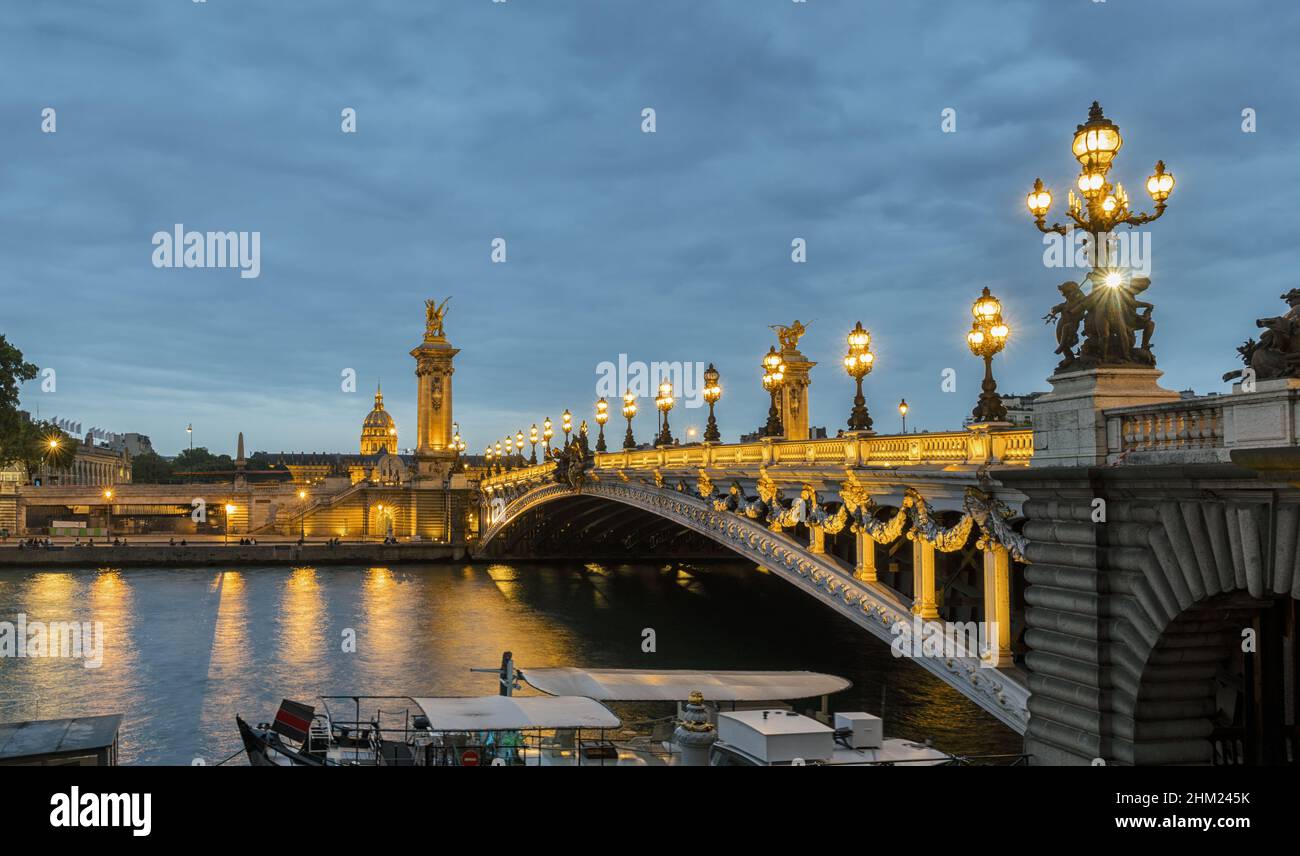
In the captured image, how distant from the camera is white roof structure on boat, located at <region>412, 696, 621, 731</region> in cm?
1834

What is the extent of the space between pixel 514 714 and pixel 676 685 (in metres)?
4.46

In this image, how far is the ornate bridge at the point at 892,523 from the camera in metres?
19.4

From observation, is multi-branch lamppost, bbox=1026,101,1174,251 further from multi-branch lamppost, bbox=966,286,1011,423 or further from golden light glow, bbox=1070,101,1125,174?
multi-branch lamppost, bbox=966,286,1011,423

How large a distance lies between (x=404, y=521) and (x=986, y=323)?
77.5m

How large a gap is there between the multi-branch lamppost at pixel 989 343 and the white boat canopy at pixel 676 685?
6.71m

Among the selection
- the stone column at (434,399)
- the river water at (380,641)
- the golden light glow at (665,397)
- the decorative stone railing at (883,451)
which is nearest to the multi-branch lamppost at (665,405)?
the golden light glow at (665,397)

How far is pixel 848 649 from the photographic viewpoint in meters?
39.1

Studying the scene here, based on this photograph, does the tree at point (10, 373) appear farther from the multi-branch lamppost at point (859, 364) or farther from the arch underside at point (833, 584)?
the multi-branch lamppost at point (859, 364)

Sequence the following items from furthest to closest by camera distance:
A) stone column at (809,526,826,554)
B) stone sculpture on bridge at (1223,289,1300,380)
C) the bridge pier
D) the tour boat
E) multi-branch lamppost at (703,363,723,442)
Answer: multi-branch lamppost at (703,363,723,442) < stone column at (809,526,826,554) < the bridge pier < the tour boat < stone sculpture on bridge at (1223,289,1300,380)

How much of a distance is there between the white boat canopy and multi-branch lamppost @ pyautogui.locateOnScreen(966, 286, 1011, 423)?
6.71m

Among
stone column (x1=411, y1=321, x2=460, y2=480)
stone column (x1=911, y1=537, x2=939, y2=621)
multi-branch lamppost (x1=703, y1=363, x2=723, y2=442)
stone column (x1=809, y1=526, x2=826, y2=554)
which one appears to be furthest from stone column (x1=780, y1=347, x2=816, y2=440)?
stone column (x1=411, y1=321, x2=460, y2=480)

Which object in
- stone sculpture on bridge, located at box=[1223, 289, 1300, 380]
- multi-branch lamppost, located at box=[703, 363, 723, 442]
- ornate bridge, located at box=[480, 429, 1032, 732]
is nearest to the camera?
stone sculpture on bridge, located at box=[1223, 289, 1300, 380]
